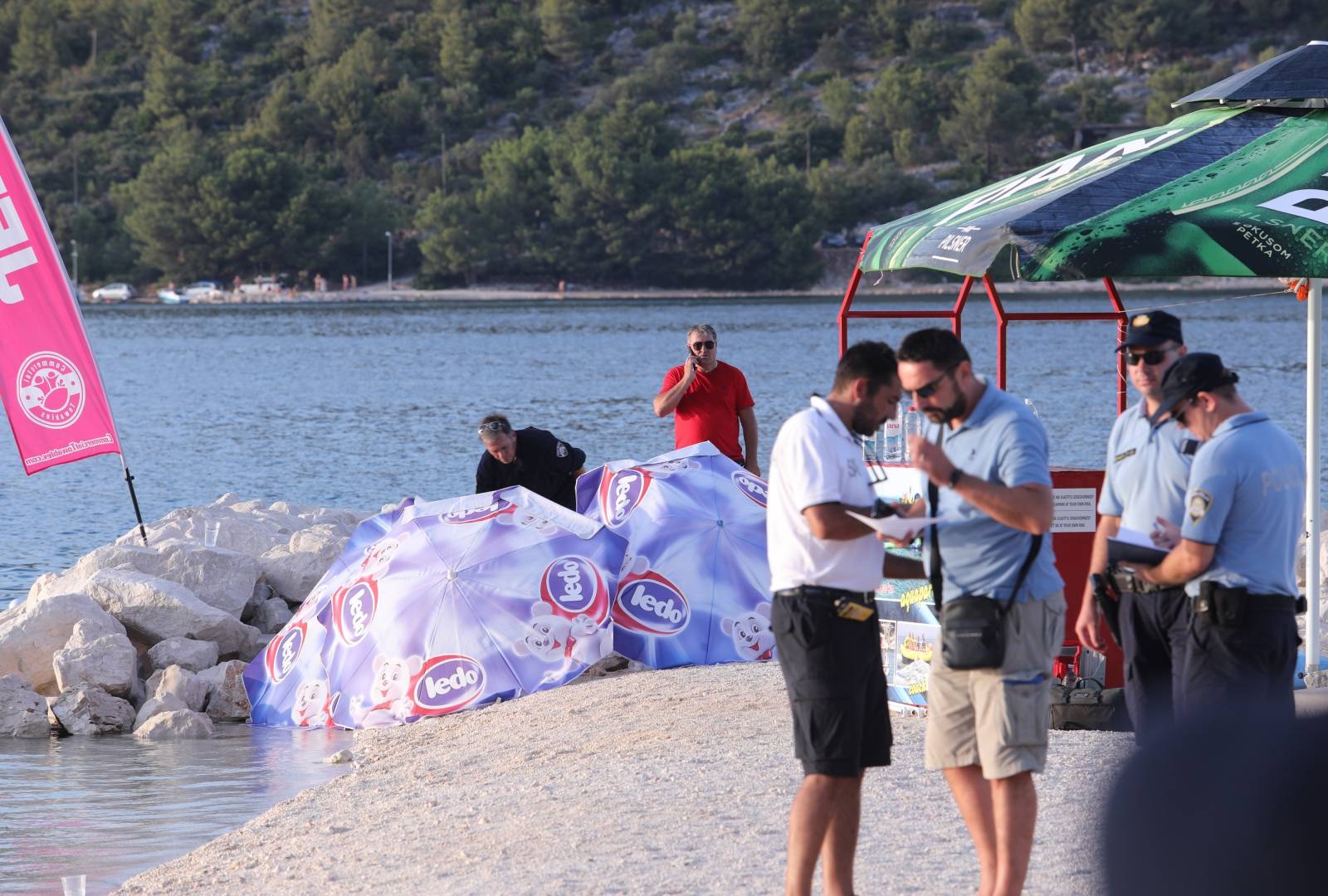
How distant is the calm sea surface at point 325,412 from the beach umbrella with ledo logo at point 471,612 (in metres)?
0.55

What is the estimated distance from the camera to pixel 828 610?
184 inches

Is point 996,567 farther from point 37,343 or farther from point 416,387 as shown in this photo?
point 416,387

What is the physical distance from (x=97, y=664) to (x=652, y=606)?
10.7 ft

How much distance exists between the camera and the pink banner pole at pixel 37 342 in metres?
11.5

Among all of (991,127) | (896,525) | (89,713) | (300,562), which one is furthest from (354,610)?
(991,127)

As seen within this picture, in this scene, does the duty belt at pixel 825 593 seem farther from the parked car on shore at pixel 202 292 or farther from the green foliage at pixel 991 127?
the green foliage at pixel 991 127

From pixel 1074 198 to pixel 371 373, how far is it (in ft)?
180

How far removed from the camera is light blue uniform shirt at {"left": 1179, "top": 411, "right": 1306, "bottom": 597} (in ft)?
15.8

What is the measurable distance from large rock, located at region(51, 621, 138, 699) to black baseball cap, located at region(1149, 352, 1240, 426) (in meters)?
6.89

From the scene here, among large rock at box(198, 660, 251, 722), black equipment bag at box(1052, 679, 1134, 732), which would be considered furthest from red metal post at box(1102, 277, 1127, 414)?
large rock at box(198, 660, 251, 722)

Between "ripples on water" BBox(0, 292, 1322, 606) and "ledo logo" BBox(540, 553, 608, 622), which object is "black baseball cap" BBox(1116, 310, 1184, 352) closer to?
"ledo logo" BBox(540, 553, 608, 622)

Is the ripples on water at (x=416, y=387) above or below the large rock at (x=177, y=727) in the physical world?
below

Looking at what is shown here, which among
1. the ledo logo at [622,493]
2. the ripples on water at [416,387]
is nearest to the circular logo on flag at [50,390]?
the ledo logo at [622,493]

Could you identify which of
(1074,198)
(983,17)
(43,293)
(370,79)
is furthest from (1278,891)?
(983,17)
